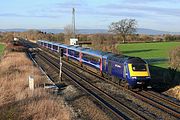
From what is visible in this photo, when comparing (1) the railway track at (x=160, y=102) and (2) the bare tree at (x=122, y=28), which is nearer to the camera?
(1) the railway track at (x=160, y=102)

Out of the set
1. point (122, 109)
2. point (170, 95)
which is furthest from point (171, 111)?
point (170, 95)

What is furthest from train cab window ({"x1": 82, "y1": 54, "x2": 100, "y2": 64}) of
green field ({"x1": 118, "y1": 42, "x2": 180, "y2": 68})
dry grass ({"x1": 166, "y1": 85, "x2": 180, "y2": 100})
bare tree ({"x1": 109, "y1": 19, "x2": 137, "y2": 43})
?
bare tree ({"x1": 109, "y1": 19, "x2": 137, "y2": 43})

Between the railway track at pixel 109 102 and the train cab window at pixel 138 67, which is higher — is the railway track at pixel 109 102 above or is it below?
below

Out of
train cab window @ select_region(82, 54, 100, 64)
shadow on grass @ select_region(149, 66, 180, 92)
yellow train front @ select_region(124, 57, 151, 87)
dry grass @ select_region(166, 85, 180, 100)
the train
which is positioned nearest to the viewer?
dry grass @ select_region(166, 85, 180, 100)

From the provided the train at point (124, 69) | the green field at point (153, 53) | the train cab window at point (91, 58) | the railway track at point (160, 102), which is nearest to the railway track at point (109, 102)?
the railway track at point (160, 102)

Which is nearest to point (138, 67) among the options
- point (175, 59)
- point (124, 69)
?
point (124, 69)

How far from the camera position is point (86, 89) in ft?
86.4

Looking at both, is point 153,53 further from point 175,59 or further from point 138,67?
point 138,67

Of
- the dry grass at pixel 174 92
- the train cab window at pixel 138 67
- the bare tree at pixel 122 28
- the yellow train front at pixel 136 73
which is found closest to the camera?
the dry grass at pixel 174 92

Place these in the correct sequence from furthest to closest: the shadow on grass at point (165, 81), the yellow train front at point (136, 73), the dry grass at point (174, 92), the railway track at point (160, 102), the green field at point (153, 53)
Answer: the green field at point (153, 53), the shadow on grass at point (165, 81), the yellow train front at point (136, 73), the dry grass at point (174, 92), the railway track at point (160, 102)

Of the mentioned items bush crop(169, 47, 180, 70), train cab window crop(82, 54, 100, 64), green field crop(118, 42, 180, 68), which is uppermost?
bush crop(169, 47, 180, 70)

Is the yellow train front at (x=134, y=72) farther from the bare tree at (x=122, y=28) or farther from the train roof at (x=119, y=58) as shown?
the bare tree at (x=122, y=28)

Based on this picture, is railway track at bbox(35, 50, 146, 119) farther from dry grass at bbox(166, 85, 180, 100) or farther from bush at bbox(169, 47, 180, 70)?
bush at bbox(169, 47, 180, 70)

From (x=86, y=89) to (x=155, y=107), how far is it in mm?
7432
